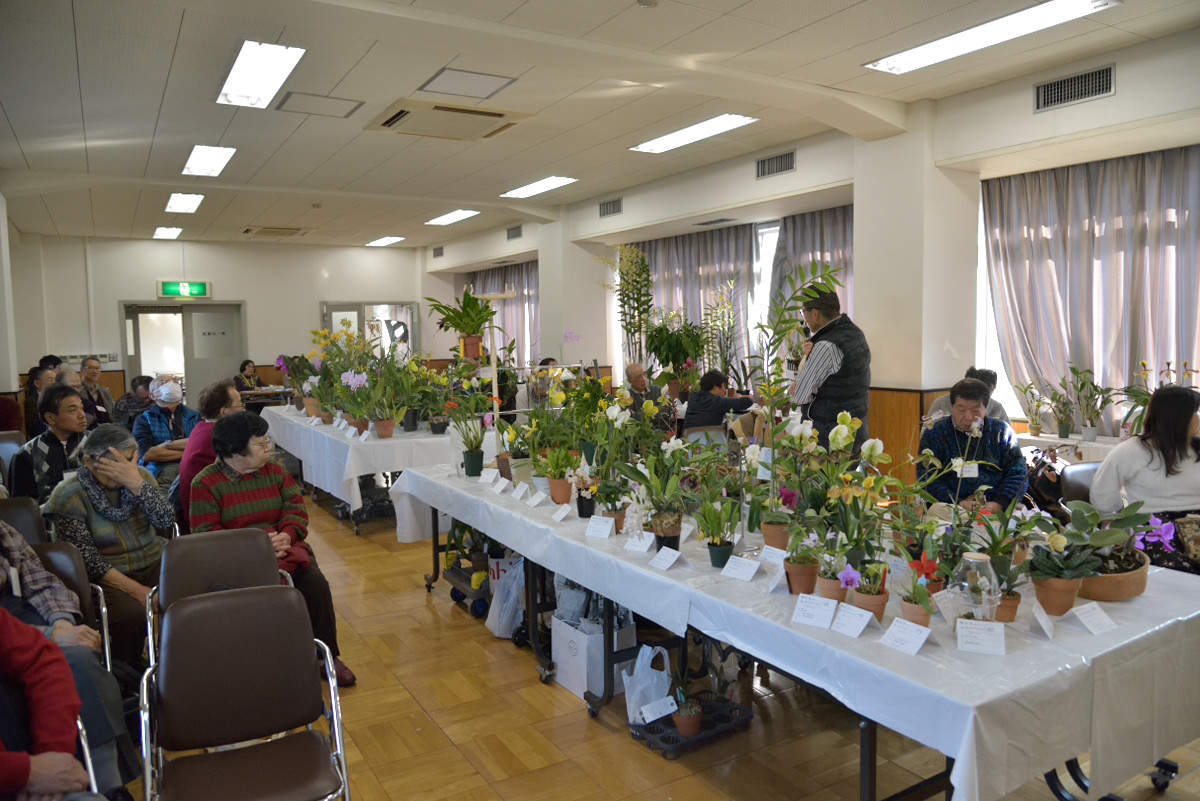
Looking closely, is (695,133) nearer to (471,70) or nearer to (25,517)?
(471,70)

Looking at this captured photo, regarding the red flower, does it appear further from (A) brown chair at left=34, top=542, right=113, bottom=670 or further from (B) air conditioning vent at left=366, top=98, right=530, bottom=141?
(B) air conditioning vent at left=366, top=98, right=530, bottom=141

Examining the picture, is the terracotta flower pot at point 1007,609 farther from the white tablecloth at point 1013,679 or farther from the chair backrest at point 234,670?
the chair backrest at point 234,670

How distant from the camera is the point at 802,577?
2.35 m

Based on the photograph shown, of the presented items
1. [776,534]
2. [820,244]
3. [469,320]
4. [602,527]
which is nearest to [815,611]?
[776,534]

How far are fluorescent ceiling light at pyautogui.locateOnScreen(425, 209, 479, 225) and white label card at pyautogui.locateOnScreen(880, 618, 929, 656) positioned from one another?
907cm

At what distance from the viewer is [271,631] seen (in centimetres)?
220

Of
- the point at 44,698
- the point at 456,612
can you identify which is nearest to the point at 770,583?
the point at 44,698

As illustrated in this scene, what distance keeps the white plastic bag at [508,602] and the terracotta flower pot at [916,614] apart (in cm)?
224

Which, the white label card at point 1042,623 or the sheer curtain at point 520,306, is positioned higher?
the sheer curtain at point 520,306

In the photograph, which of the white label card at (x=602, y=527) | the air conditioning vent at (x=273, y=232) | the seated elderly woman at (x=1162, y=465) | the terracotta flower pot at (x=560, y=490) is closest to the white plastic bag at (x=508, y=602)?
the terracotta flower pot at (x=560, y=490)

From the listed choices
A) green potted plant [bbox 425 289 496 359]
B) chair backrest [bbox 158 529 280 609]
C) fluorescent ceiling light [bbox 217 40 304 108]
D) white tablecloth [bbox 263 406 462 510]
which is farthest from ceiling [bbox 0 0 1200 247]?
chair backrest [bbox 158 529 280 609]

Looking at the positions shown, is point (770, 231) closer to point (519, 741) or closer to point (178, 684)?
point (519, 741)

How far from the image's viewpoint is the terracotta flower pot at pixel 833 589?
222cm

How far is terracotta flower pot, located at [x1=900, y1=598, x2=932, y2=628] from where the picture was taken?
2055 millimetres
